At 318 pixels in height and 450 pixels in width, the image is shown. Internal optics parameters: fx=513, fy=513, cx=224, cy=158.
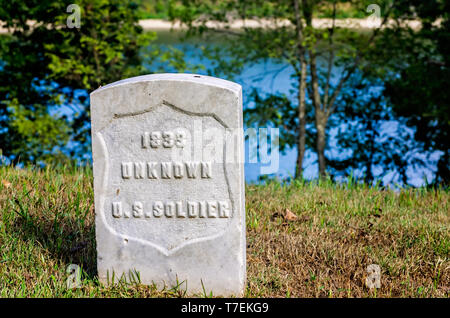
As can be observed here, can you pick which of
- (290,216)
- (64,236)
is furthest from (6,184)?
(290,216)

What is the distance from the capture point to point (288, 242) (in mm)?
4148

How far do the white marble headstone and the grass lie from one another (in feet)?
0.64

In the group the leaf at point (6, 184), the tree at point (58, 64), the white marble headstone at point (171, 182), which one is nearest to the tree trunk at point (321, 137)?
the tree at point (58, 64)

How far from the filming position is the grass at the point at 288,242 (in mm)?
3463

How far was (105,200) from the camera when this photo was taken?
3.51 m

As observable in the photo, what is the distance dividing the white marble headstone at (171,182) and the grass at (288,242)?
0.64ft

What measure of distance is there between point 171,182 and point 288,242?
126cm

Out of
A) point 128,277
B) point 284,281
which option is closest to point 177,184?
point 128,277

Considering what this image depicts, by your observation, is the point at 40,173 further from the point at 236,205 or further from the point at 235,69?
the point at 235,69

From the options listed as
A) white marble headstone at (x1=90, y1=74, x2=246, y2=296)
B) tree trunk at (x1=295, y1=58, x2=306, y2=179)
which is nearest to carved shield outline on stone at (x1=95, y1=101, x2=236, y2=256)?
white marble headstone at (x1=90, y1=74, x2=246, y2=296)

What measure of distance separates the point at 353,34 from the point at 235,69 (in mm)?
2311

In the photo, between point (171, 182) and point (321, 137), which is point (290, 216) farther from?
point (321, 137)

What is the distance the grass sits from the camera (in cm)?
346
